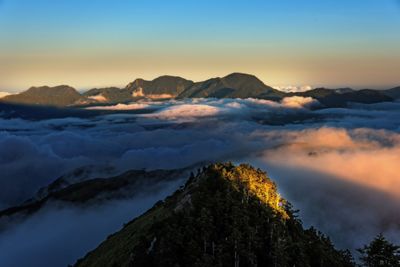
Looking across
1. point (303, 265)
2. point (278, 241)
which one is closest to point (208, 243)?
point (278, 241)

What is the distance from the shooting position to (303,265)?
109875mm

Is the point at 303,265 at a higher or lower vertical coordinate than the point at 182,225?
lower

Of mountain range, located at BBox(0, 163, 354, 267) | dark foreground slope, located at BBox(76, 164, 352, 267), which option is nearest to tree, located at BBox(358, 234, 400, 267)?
mountain range, located at BBox(0, 163, 354, 267)

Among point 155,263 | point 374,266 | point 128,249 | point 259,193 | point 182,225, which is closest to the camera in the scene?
point 374,266

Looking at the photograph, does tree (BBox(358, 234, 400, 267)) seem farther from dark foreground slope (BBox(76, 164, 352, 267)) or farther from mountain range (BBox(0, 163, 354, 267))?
dark foreground slope (BBox(76, 164, 352, 267))

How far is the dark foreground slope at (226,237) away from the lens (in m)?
104

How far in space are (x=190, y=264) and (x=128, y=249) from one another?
132 ft

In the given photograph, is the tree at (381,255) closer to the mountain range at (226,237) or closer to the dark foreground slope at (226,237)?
the mountain range at (226,237)

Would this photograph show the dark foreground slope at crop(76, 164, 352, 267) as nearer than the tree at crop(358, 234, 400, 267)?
No

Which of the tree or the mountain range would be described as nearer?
the tree

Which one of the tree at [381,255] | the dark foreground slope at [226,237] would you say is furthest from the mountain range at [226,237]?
the tree at [381,255]

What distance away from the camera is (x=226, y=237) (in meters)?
112

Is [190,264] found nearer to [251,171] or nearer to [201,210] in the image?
[201,210]

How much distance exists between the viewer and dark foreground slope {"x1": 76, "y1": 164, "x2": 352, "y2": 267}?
104m
